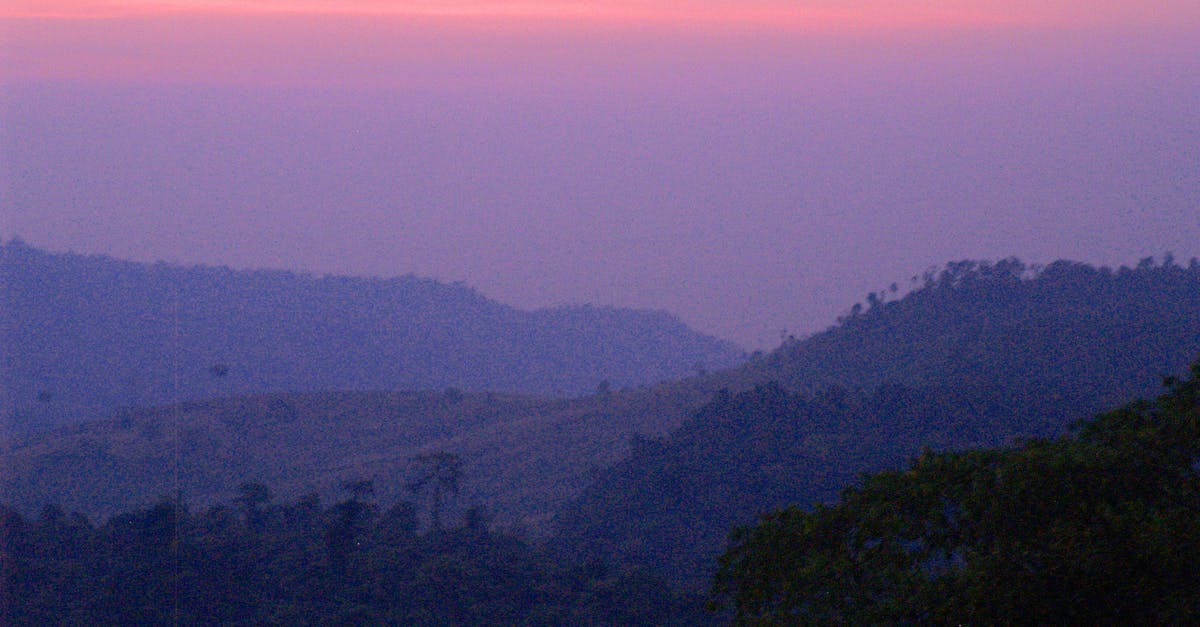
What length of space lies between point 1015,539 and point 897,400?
43.6 metres

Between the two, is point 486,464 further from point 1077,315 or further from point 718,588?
point 718,588

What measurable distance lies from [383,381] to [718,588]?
14456cm

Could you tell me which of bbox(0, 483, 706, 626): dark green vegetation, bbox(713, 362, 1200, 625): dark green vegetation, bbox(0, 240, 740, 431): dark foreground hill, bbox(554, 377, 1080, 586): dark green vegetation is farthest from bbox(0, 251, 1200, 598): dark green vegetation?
bbox(0, 240, 740, 431): dark foreground hill

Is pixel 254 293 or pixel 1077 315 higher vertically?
pixel 254 293

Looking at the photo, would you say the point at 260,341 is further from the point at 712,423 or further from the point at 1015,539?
the point at 1015,539

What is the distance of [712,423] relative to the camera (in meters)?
52.3

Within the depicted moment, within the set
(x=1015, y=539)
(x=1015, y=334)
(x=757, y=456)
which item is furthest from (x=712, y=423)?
(x=1015, y=539)

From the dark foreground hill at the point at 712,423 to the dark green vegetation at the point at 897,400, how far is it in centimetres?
12

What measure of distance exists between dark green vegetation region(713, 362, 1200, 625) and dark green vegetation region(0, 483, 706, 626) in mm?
17329

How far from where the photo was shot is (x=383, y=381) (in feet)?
499

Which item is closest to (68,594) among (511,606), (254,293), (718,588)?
(511,606)

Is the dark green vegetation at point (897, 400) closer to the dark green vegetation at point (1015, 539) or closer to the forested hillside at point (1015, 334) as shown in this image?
the forested hillside at point (1015, 334)

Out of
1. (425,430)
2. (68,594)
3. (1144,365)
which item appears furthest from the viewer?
(425,430)

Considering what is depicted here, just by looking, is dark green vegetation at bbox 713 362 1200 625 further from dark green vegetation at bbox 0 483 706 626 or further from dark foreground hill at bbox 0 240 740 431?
dark foreground hill at bbox 0 240 740 431
